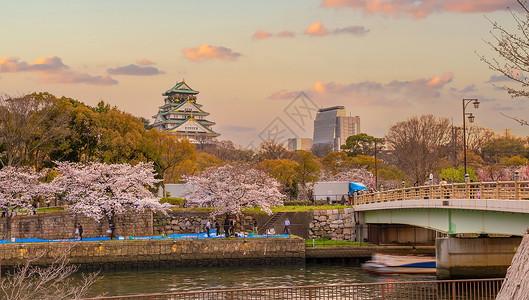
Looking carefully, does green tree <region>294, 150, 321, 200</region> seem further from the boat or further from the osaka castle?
the osaka castle

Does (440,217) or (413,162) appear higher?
(413,162)

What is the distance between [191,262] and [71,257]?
811 cm

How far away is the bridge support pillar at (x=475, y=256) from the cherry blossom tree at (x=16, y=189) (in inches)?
1165

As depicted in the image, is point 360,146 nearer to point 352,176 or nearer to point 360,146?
point 360,146

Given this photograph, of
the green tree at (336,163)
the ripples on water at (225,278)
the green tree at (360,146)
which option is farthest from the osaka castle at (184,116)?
the ripples on water at (225,278)

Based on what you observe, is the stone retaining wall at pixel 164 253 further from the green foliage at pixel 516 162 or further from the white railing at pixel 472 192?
the green foliage at pixel 516 162

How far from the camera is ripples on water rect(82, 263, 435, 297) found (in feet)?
121

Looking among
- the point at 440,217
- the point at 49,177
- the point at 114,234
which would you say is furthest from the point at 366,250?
the point at 49,177

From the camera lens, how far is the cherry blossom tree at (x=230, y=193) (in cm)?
5431

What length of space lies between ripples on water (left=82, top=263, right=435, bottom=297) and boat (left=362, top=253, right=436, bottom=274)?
5.03 feet

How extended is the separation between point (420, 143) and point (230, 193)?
3350 cm

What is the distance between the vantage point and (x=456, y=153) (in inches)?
3467

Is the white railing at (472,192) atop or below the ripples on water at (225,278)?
atop

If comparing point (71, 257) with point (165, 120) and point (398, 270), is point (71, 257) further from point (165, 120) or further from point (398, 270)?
point (165, 120)
